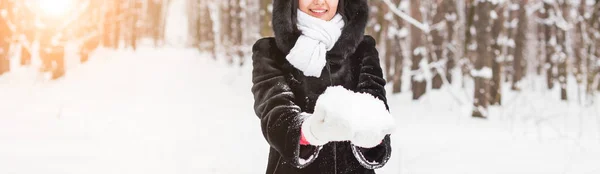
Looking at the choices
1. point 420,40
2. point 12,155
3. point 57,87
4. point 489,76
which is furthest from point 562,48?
point 12,155

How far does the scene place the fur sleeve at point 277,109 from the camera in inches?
86.9

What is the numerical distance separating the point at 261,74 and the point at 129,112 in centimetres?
741

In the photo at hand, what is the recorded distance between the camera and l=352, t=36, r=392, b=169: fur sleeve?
2.32m

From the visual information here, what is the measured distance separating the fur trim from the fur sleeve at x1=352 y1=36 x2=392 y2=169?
0.30 feet

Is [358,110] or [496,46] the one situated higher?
[358,110]

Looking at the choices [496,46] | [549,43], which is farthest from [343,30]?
[549,43]

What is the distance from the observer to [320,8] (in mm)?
2592

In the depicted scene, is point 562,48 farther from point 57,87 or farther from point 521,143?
point 57,87

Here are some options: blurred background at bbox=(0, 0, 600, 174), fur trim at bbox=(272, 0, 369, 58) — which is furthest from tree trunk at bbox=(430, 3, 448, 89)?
fur trim at bbox=(272, 0, 369, 58)

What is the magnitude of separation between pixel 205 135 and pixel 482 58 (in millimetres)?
4766

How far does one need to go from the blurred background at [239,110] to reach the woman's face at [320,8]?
3203 millimetres

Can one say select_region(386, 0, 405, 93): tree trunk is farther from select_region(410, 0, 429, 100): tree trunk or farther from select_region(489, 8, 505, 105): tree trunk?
select_region(489, 8, 505, 105): tree trunk

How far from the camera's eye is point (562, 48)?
15742 mm

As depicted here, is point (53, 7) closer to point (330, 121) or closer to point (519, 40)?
point (519, 40)
